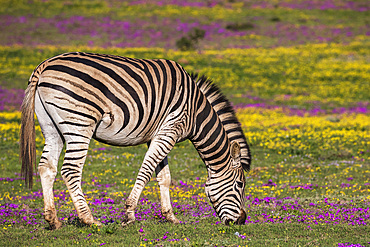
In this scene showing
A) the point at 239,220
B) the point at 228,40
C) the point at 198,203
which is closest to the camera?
the point at 239,220

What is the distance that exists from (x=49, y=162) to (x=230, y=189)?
12.9 feet

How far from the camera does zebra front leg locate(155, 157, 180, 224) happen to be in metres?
10.1

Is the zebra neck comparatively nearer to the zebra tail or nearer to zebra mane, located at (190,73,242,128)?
zebra mane, located at (190,73,242,128)

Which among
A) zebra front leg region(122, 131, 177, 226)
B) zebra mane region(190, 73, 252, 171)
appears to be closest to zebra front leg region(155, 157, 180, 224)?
zebra front leg region(122, 131, 177, 226)

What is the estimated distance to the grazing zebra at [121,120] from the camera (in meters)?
8.85

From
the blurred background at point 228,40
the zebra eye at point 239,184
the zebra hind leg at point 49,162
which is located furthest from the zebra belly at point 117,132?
the blurred background at point 228,40

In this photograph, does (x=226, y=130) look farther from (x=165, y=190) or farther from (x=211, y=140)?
(x=165, y=190)

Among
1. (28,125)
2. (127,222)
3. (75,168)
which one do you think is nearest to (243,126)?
(127,222)

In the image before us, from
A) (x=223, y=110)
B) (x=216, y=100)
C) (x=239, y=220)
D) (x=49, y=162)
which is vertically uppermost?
(x=216, y=100)

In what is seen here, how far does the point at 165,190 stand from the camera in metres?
10.2

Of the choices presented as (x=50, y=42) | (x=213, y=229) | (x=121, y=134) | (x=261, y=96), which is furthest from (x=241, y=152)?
(x=50, y=42)

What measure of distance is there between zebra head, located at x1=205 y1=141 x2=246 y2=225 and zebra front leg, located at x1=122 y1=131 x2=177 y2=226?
1.26 metres

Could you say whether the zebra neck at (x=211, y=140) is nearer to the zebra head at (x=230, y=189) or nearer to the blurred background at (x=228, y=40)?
the zebra head at (x=230, y=189)

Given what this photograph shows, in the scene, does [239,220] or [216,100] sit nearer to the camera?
[239,220]
